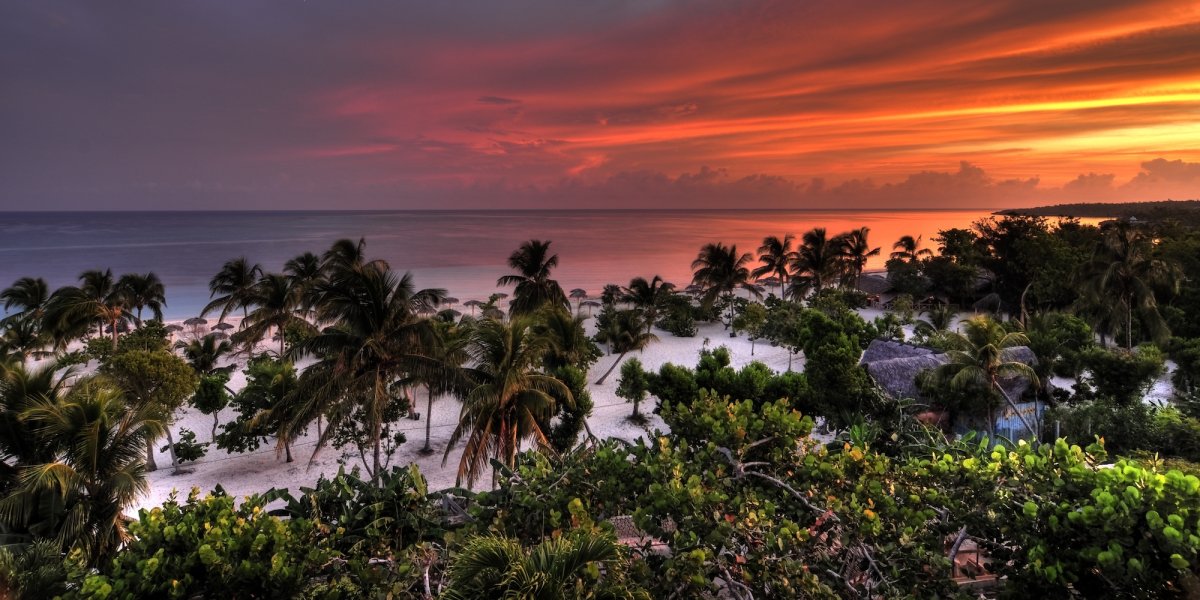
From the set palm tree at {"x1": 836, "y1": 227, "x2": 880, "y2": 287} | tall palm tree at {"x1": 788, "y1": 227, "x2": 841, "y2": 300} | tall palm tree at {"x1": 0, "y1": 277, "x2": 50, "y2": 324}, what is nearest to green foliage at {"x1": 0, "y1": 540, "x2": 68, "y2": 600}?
tall palm tree at {"x1": 0, "y1": 277, "x2": 50, "y2": 324}

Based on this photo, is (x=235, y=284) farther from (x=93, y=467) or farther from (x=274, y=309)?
(x=93, y=467)

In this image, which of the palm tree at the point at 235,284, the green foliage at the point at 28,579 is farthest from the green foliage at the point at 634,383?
the palm tree at the point at 235,284

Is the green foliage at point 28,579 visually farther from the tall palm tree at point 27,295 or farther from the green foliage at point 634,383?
the tall palm tree at point 27,295

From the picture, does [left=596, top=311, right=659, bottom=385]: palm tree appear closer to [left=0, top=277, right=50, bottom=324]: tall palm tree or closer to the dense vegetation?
the dense vegetation

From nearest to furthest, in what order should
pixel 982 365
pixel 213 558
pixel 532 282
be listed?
pixel 213 558
pixel 982 365
pixel 532 282

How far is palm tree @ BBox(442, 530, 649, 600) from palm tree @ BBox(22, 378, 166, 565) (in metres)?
6.74

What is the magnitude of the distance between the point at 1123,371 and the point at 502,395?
1736 cm

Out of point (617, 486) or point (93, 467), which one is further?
point (93, 467)

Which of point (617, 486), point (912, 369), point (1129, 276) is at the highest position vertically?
point (1129, 276)

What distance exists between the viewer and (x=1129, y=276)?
63.1 ft

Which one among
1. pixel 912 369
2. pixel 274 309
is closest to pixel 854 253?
pixel 912 369

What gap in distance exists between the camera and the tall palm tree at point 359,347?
1074 centimetres

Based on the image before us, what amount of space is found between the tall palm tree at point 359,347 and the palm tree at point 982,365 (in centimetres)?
1270

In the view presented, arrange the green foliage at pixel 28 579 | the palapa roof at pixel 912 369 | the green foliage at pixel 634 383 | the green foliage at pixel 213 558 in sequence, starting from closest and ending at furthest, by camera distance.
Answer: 1. the green foliage at pixel 28 579
2. the green foliage at pixel 213 558
3. the palapa roof at pixel 912 369
4. the green foliage at pixel 634 383
